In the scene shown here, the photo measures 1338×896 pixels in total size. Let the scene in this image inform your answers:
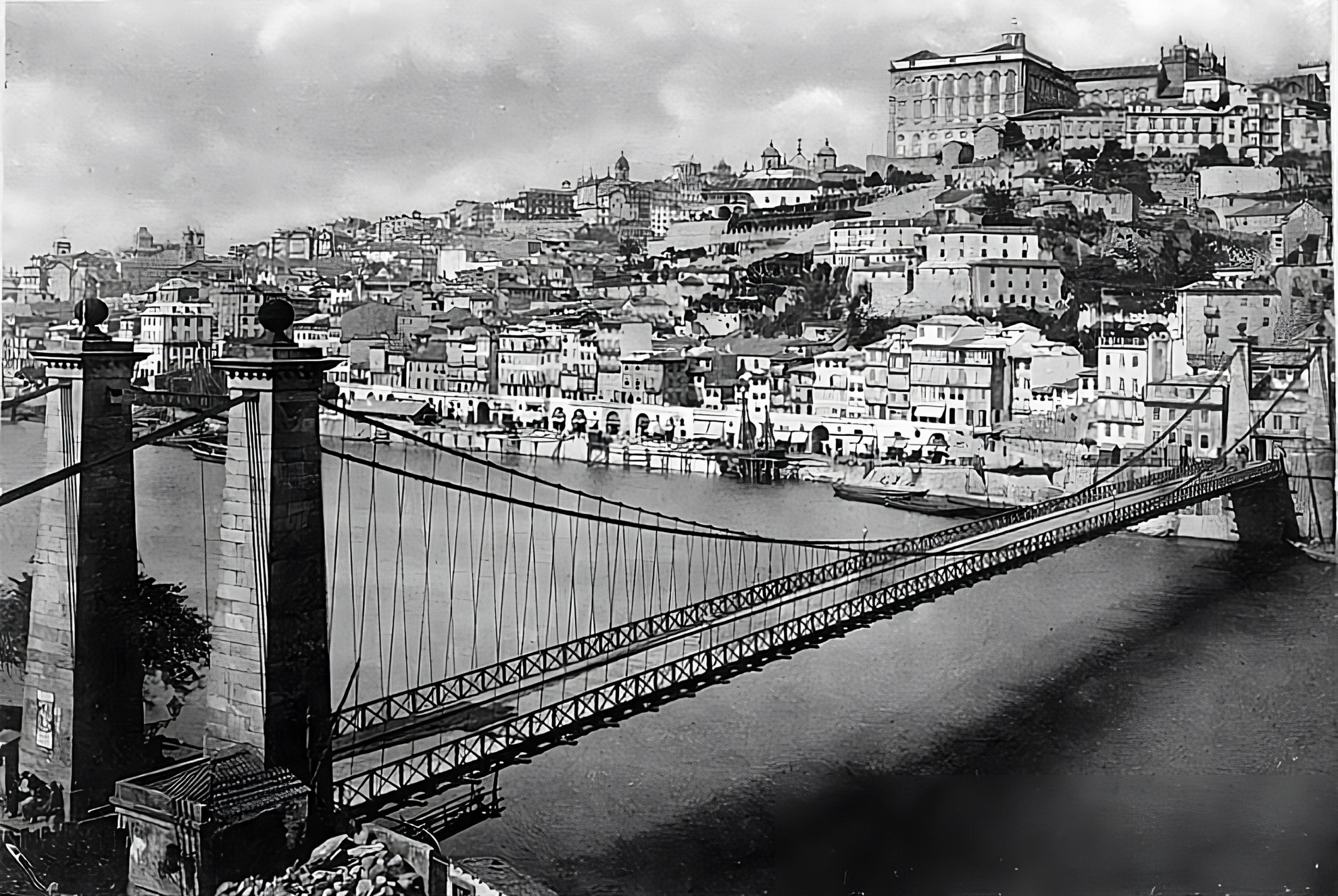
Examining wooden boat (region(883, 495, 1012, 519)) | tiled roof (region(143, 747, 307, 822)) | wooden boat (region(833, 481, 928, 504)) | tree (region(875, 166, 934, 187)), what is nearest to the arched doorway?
wooden boat (region(833, 481, 928, 504))

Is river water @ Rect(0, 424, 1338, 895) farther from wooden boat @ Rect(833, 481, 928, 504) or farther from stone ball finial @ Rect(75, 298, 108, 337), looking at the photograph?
stone ball finial @ Rect(75, 298, 108, 337)

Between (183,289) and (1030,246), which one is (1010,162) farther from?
(183,289)

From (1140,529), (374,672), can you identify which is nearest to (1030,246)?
(1140,529)

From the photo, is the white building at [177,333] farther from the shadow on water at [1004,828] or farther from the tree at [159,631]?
the shadow on water at [1004,828]

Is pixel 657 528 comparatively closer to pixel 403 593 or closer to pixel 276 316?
pixel 403 593

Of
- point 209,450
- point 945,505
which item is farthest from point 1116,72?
point 209,450

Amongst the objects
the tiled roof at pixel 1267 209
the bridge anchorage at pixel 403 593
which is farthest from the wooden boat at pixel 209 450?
the tiled roof at pixel 1267 209
